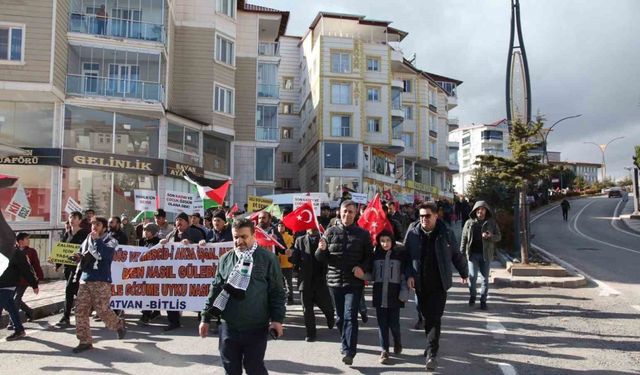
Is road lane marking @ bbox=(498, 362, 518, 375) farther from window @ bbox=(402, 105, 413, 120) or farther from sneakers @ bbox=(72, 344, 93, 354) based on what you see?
window @ bbox=(402, 105, 413, 120)

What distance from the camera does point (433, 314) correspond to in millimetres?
6762

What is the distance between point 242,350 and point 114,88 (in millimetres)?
24337

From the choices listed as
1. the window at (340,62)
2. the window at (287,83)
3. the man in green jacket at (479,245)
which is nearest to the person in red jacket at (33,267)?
the man in green jacket at (479,245)

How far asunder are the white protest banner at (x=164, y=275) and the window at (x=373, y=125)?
41.9 m

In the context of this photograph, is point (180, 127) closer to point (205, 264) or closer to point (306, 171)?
point (205, 264)

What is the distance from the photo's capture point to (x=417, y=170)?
6066 cm

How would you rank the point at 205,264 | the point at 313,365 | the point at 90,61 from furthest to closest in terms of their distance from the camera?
the point at 90,61
the point at 205,264
the point at 313,365

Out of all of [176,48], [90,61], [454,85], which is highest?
[454,85]

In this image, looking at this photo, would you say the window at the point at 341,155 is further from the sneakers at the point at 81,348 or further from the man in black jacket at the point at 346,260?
the man in black jacket at the point at 346,260

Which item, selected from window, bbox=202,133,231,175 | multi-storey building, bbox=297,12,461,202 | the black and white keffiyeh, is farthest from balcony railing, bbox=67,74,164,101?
the black and white keffiyeh

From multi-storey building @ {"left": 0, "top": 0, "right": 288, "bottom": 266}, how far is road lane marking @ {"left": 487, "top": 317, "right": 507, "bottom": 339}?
1418cm

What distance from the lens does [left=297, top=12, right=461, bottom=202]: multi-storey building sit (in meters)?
48.3

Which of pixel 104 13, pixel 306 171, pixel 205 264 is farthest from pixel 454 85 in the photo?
pixel 205 264

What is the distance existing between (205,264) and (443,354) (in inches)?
165
